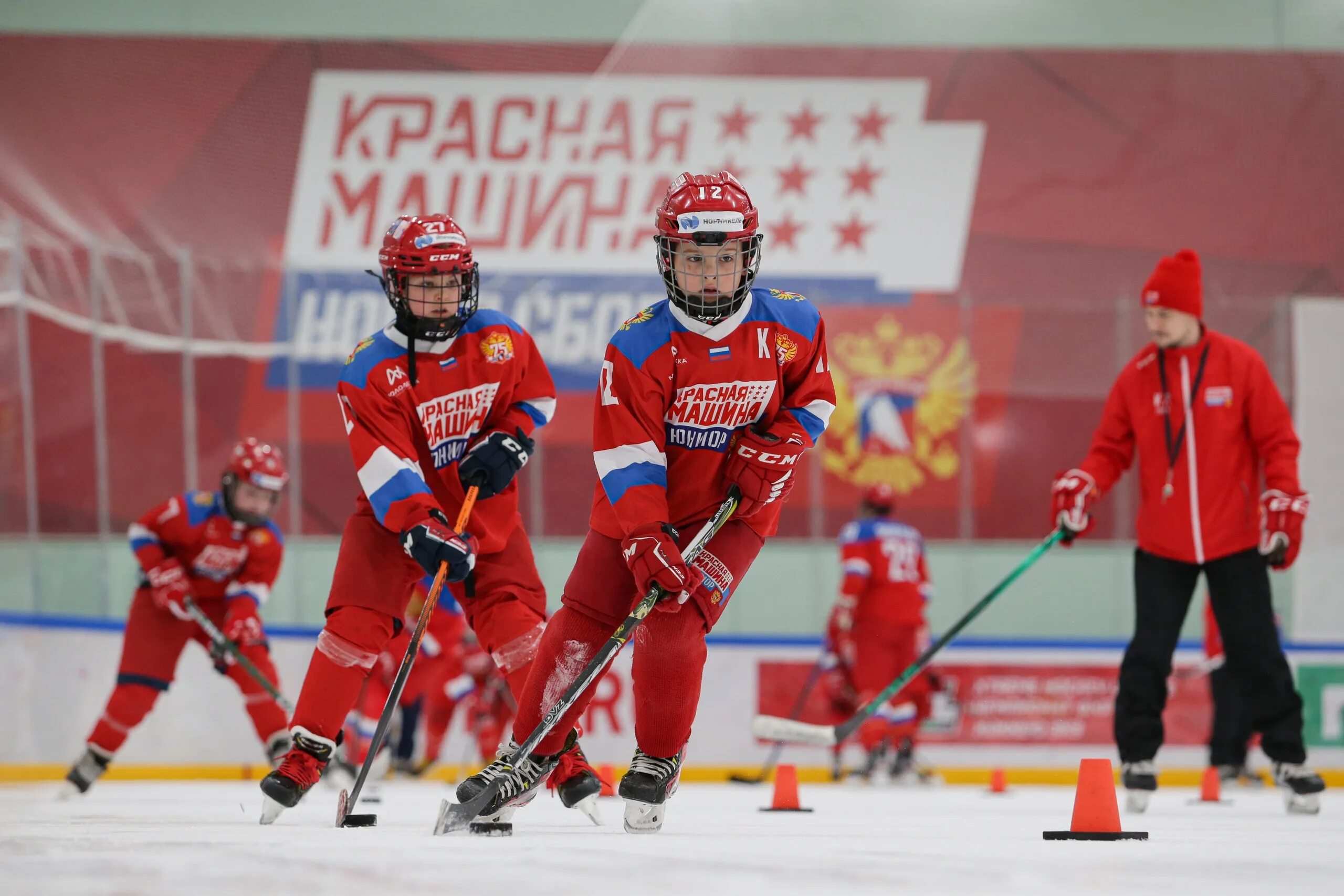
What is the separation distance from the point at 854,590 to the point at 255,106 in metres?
7.21

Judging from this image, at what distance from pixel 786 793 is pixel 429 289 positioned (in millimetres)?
1806

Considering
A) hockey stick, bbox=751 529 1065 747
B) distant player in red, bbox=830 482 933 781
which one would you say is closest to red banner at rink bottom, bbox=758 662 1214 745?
distant player in red, bbox=830 482 933 781

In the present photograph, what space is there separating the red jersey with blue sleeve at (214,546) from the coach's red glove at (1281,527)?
346 cm

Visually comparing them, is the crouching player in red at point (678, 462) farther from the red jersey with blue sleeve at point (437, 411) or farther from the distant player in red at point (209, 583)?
the distant player in red at point (209, 583)

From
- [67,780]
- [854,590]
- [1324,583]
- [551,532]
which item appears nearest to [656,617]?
[67,780]

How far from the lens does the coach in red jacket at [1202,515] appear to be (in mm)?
4414

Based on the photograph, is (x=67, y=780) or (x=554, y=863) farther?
(x=67, y=780)

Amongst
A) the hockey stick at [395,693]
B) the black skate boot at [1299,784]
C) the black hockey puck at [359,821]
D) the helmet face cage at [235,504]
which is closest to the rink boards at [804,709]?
the helmet face cage at [235,504]

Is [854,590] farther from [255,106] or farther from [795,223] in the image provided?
[255,106]

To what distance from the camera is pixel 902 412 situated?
9.23 metres

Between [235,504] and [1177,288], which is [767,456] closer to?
[1177,288]

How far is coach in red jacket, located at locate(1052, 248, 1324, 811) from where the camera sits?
14.5 ft

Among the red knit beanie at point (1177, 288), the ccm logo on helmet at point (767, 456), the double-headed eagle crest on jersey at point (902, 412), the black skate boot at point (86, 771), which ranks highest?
the double-headed eagle crest on jersey at point (902, 412)

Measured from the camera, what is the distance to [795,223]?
1232 centimetres
